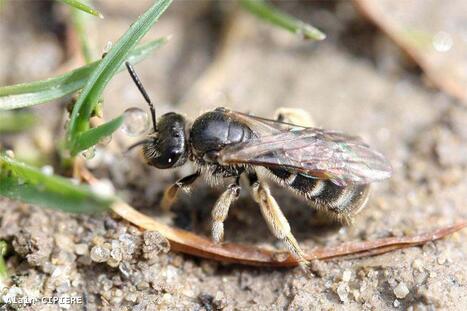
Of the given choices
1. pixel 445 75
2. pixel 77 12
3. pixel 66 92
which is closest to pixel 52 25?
pixel 77 12

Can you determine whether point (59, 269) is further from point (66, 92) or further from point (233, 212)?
point (233, 212)

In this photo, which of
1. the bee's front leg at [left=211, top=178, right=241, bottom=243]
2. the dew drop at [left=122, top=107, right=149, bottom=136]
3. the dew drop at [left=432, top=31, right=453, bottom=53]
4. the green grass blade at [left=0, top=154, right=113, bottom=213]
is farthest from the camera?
the dew drop at [left=432, top=31, right=453, bottom=53]

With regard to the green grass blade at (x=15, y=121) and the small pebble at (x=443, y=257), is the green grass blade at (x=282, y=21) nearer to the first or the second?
the small pebble at (x=443, y=257)

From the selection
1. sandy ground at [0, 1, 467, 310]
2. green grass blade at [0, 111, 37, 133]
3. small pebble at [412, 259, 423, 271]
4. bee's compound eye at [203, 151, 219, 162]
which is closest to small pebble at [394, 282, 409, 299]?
sandy ground at [0, 1, 467, 310]

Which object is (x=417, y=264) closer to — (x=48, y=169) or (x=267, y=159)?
(x=267, y=159)

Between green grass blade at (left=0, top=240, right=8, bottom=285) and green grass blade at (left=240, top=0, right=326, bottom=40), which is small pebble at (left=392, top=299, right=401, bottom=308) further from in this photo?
green grass blade at (left=0, top=240, right=8, bottom=285)

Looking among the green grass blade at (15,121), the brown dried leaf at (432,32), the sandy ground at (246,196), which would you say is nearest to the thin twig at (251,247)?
the sandy ground at (246,196)

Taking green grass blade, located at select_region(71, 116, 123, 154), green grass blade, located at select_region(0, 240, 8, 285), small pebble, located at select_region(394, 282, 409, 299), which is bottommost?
small pebble, located at select_region(394, 282, 409, 299)
